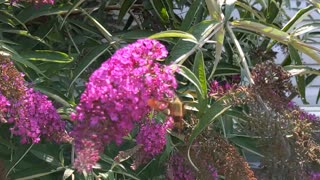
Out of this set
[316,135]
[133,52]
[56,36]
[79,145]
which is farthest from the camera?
[56,36]

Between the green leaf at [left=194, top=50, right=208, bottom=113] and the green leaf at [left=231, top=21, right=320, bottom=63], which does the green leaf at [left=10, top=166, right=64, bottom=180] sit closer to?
the green leaf at [left=194, top=50, right=208, bottom=113]

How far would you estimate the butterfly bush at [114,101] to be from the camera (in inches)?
42.9

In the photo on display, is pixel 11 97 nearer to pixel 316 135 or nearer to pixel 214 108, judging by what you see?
pixel 214 108

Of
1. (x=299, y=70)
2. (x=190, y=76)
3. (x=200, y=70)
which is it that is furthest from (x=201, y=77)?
(x=299, y=70)

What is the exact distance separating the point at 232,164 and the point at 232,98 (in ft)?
0.55

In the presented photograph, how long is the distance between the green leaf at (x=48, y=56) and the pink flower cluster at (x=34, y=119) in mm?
236

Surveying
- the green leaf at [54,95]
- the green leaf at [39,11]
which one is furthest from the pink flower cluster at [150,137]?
the green leaf at [39,11]

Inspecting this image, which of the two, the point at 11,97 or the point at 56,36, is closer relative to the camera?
the point at 11,97

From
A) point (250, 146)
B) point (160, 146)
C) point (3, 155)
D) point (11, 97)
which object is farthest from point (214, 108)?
point (3, 155)

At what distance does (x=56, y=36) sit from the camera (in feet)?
6.57

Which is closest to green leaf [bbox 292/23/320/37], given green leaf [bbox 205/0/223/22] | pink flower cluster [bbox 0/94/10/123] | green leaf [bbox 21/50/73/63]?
green leaf [bbox 205/0/223/22]

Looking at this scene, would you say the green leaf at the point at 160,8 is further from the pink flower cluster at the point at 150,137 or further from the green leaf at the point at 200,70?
the pink flower cluster at the point at 150,137

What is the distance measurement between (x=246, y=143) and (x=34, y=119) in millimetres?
736

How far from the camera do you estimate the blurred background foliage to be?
5.16ft
